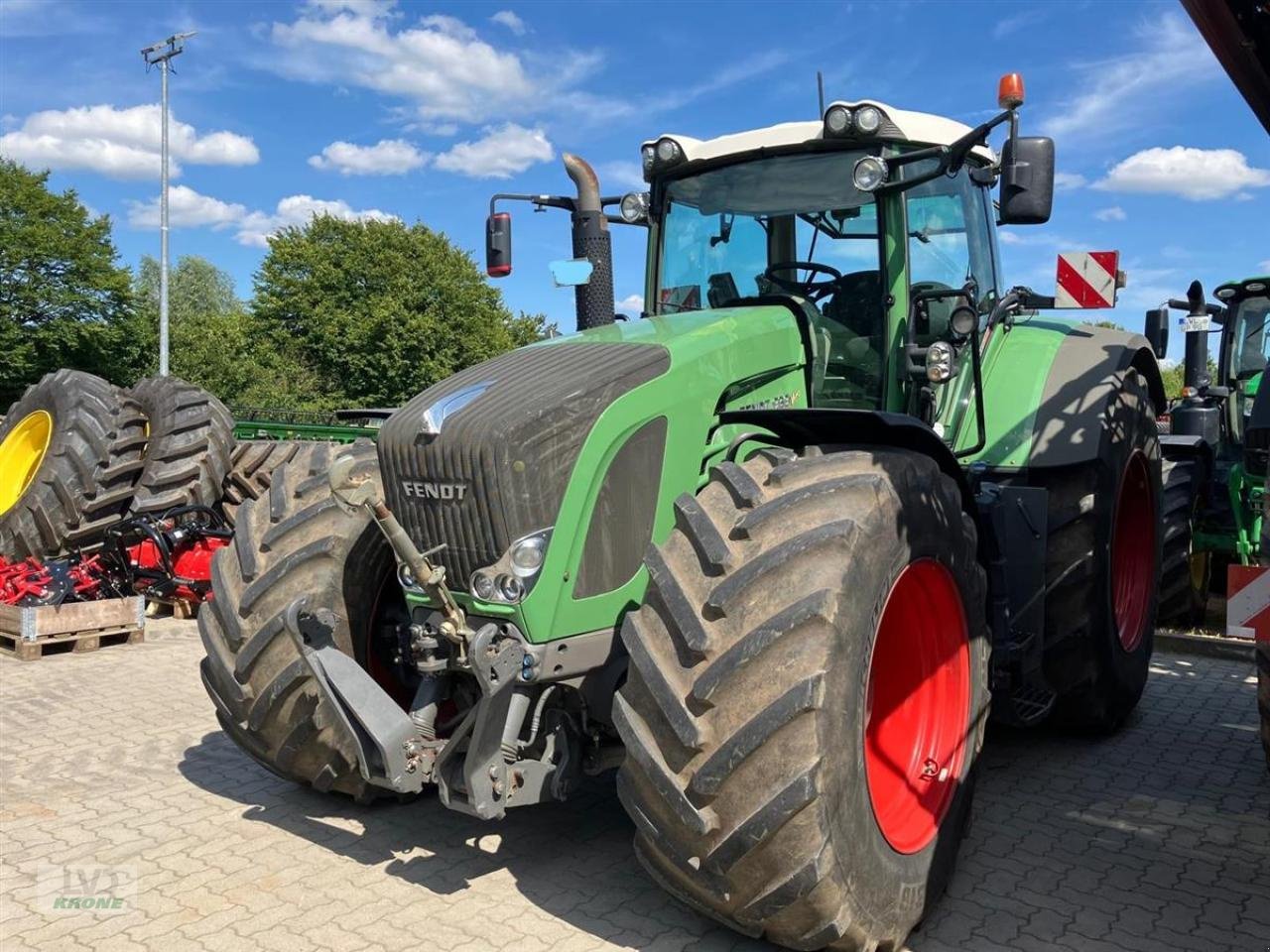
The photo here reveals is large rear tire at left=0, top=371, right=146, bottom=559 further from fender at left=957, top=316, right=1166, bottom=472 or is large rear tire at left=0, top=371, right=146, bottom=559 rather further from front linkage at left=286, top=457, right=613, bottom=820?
fender at left=957, top=316, right=1166, bottom=472

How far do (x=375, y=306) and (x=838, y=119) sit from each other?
124 ft

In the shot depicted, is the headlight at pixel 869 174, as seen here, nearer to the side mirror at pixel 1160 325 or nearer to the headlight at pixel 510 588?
the headlight at pixel 510 588

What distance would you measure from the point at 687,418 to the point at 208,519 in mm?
6331

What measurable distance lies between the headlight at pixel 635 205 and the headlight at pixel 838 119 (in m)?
1.01

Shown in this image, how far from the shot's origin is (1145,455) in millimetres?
5355

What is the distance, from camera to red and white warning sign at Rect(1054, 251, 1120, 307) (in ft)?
26.7

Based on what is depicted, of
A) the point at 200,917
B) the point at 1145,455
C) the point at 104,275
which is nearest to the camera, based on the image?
the point at 200,917

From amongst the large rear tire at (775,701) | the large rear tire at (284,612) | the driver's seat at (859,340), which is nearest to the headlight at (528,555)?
the large rear tire at (775,701)

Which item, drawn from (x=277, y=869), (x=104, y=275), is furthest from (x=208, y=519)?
(x=104, y=275)

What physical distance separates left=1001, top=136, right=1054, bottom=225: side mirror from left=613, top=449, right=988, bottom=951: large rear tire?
1.22m

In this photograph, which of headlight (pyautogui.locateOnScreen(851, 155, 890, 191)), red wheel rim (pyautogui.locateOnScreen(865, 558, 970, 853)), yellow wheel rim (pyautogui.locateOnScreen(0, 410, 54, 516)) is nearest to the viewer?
red wheel rim (pyautogui.locateOnScreen(865, 558, 970, 853))

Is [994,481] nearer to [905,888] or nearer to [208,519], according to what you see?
[905,888]

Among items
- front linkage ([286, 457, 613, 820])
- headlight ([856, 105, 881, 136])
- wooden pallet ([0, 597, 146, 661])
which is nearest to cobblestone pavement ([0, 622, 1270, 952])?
front linkage ([286, 457, 613, 820])

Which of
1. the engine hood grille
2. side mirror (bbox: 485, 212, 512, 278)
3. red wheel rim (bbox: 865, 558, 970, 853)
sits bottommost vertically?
red wheel rim (bbox: 865, 558, 970, 853)
